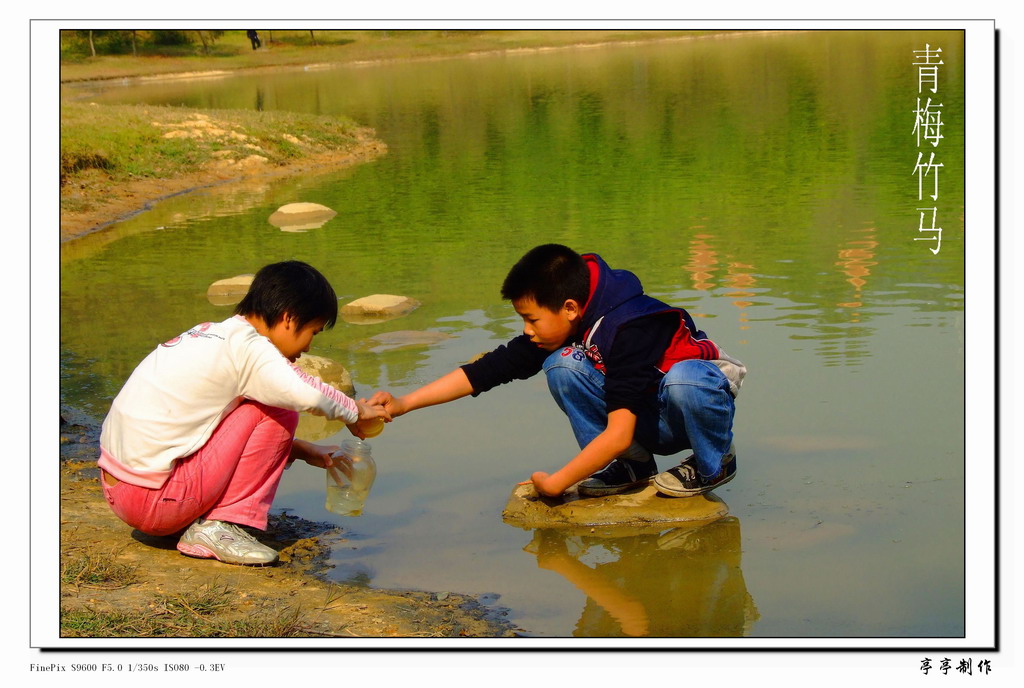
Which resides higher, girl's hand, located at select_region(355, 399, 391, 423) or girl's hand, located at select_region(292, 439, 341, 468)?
girl's hand, located at select_region(355, 399, 391, 423)

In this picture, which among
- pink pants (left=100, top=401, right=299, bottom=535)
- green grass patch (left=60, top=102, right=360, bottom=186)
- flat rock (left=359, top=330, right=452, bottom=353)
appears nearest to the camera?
pink pants (left=100, top=401, right=299, bottom=535)

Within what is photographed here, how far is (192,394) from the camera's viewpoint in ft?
11.4

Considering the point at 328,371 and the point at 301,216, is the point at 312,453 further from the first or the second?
the point at 301,216

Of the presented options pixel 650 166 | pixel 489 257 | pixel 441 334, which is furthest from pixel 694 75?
pixel 441 334

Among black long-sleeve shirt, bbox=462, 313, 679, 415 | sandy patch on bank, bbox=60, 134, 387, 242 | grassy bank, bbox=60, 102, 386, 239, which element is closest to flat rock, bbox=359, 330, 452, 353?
black long-sleeve shirt, bbox=462, 313, 679, 415

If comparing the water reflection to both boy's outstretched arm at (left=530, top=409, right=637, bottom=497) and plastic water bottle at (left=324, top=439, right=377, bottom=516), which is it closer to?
boy's outstretched arm at (left=530, top=409, right=637, bottom=497)

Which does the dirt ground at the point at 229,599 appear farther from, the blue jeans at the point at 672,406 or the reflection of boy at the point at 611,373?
the blue jeans at the point at 672,406

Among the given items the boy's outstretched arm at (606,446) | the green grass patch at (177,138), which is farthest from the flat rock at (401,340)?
the green grass patch at (177,138)

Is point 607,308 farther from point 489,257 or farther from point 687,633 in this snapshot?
point 489,257

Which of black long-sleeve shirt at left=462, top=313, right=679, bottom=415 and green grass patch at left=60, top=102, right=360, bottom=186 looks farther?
green grass patch at left=60, top=102, right=360, bottom=186

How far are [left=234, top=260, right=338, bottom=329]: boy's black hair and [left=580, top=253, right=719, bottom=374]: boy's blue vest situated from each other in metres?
0.93

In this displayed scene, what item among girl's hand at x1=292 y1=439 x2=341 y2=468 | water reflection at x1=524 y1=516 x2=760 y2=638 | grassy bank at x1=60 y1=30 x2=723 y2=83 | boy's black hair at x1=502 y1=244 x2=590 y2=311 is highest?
grassy bank at x1=60 y1=30 x2=723 y2=83

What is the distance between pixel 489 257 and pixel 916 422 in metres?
4.95

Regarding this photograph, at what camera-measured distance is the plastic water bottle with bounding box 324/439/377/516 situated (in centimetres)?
412
